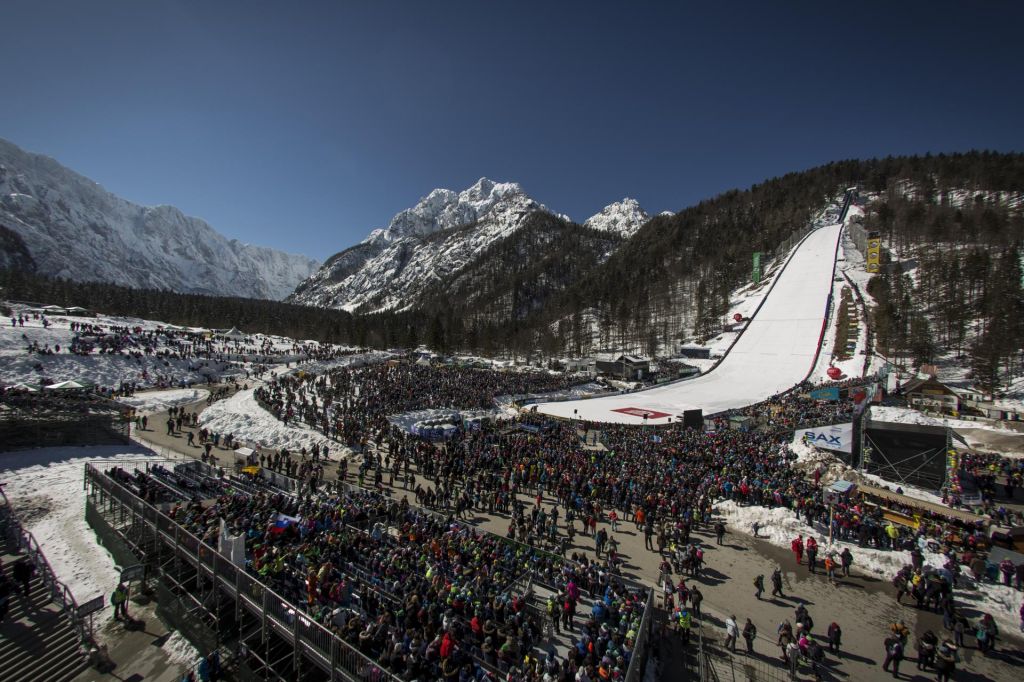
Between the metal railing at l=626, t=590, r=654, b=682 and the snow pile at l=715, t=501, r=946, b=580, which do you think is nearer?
the metal railing at l=626, t=590, r=654, b=682

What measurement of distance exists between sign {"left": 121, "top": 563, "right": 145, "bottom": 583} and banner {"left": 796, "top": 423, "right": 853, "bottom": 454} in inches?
1238

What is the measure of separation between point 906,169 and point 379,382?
164506 millimetres

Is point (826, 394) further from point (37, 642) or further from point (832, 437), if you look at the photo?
point (37, 642)

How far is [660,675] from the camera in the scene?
9352mm

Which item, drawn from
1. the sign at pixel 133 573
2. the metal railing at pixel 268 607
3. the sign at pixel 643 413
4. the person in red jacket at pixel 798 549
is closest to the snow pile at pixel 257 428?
the sign at pixel 133 573

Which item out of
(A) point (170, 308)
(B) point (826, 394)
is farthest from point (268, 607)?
(A) point (170, 308)

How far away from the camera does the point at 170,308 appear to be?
115m

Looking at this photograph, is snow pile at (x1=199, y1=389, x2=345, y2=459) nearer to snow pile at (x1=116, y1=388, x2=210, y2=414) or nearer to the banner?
snow pile at (x1=116, y1=388, x2=210, y2=414)

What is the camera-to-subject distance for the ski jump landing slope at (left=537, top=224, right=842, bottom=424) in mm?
42125

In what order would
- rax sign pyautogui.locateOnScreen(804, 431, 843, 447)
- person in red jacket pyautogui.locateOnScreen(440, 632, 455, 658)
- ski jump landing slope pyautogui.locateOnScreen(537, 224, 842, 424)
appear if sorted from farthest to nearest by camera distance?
ski jump landing slope pyautogui.locateOnScreen(537, 224, 842, 424) < rax sign pyautogui.locateOnScreen(804, 431, 843, 447) < person in red jacket pyautogui.locateOnScreen(440, 632, 455, 658)

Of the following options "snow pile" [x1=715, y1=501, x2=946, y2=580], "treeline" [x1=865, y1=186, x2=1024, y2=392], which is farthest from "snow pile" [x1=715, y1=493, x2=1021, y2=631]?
"treeline" [x1=865, y1=186, x2=1024, y2=392]

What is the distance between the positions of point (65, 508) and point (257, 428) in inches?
486

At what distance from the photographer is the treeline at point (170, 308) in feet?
332

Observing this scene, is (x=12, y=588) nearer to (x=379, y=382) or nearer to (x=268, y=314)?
(x=379, y=382)
